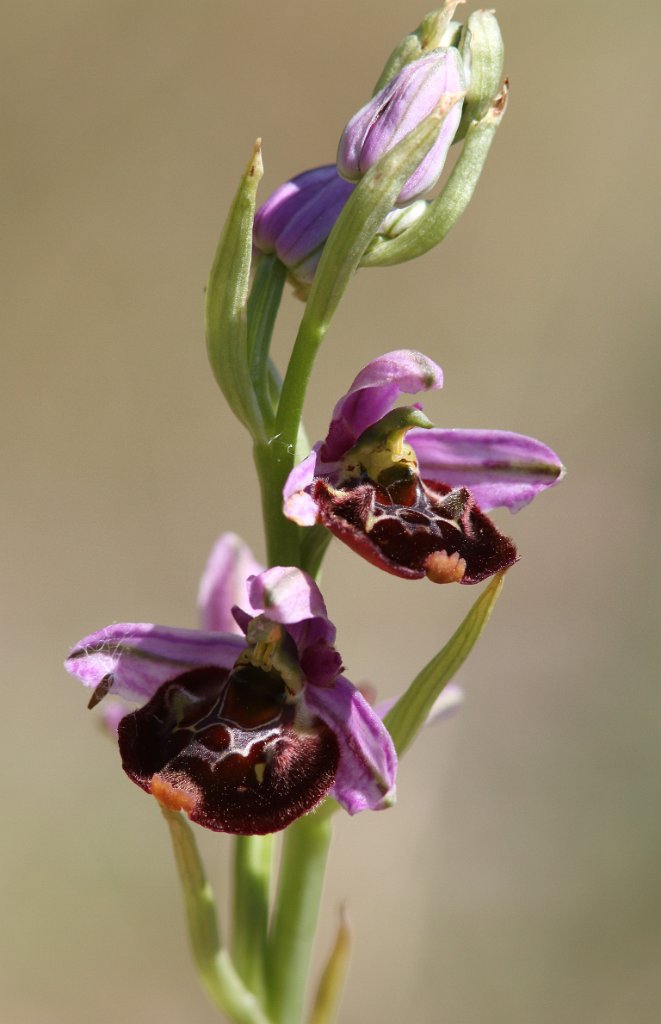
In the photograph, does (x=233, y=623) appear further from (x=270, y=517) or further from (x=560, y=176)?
(x=560, y=176)

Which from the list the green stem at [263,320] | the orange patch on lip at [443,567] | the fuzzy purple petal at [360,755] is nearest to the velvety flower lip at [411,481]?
the orange patch on lip at [443,567]

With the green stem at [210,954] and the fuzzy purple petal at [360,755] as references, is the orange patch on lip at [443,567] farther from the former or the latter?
the green stem at [210,954]

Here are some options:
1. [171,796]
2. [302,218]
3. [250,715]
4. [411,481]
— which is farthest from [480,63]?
[171,796]

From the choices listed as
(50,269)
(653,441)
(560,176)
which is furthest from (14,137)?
(653,441)

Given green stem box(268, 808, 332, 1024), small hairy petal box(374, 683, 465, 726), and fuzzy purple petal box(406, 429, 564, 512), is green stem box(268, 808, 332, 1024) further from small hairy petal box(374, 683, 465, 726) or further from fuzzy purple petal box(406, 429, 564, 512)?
fuzzy purple petal box(406, 429, 564, 512)

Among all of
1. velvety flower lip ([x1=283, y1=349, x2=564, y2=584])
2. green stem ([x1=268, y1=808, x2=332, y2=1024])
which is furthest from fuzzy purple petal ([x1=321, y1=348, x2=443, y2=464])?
green stem ([x1=268, y1=808, x2=332, y2=1024])
